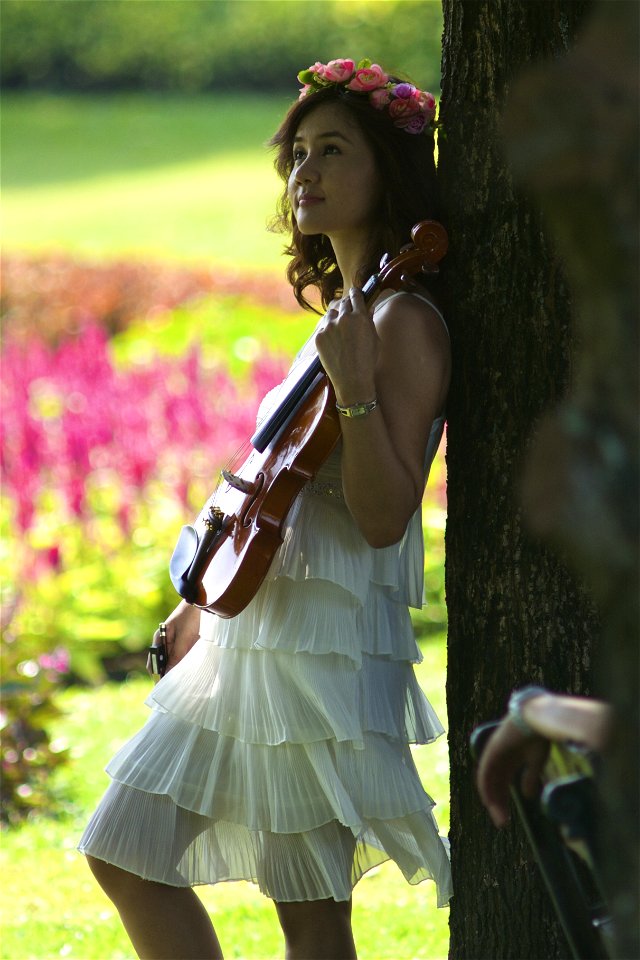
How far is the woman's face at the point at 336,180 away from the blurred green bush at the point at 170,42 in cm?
2154

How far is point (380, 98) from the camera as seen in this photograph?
2480 mm

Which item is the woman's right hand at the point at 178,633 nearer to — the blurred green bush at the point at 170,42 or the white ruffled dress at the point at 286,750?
the white ruffled dress at the point at 286,750

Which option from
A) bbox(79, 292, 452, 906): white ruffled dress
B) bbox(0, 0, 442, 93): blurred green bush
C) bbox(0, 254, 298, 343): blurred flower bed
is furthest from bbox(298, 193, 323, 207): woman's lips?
bbox(0, 0, 442, 93): blurred green bush

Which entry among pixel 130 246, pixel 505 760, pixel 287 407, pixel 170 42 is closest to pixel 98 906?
pixel 287 407

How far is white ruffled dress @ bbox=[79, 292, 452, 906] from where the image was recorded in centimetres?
232

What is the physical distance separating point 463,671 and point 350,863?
15.9 inches

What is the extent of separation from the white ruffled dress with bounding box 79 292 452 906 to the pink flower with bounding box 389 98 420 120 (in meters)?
0.66

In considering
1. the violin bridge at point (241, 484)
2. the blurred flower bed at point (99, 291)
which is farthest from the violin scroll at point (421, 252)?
the blurred flower bed at point (99, 291)

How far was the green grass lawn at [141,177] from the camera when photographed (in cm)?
1819

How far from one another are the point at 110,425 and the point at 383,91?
12.5ft

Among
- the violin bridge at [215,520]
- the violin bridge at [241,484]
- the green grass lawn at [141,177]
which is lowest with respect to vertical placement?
the violin bridge at [215,520]

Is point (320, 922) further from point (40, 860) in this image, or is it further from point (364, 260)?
point (40, 860)

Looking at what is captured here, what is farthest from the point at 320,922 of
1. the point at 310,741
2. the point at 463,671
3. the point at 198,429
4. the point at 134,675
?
the point at 198,429

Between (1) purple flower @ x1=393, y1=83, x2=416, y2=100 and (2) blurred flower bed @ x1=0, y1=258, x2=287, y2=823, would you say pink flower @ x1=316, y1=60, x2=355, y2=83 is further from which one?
(2) blurred flower bed @ x1=0, y1=258, x2=287, y2=823
